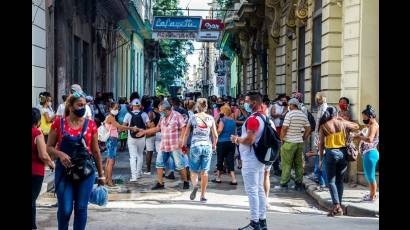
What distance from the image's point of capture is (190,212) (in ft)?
32.3

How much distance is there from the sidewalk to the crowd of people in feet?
0.83

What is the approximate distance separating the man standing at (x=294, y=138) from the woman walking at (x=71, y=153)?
5982 millimetres

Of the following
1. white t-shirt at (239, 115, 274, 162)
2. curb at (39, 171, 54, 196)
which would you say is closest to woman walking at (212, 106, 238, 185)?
curb at (39, 171, 54, 196)

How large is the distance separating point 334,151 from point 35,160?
448 cm

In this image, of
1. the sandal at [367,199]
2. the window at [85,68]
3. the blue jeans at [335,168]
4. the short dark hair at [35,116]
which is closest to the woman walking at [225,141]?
the sandal at [367,199]

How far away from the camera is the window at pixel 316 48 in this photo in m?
16.7

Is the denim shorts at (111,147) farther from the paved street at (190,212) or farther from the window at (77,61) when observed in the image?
the window at (77,61)

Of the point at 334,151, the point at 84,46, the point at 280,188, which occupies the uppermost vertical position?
the point at 84,46

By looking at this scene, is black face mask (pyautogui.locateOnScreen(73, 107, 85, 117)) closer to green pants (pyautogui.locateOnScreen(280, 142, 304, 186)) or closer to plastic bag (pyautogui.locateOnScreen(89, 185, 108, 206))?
plastic bag (pyautogui.locateOnScreen(89, 185, 108, 206))

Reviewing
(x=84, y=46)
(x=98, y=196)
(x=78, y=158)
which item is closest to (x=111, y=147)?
(x=98, y=196)

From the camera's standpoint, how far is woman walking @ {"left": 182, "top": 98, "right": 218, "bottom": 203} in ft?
36.8

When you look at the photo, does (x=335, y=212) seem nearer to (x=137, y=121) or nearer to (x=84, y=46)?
(x=137, y=121)

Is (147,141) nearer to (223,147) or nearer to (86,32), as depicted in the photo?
(223,147)
